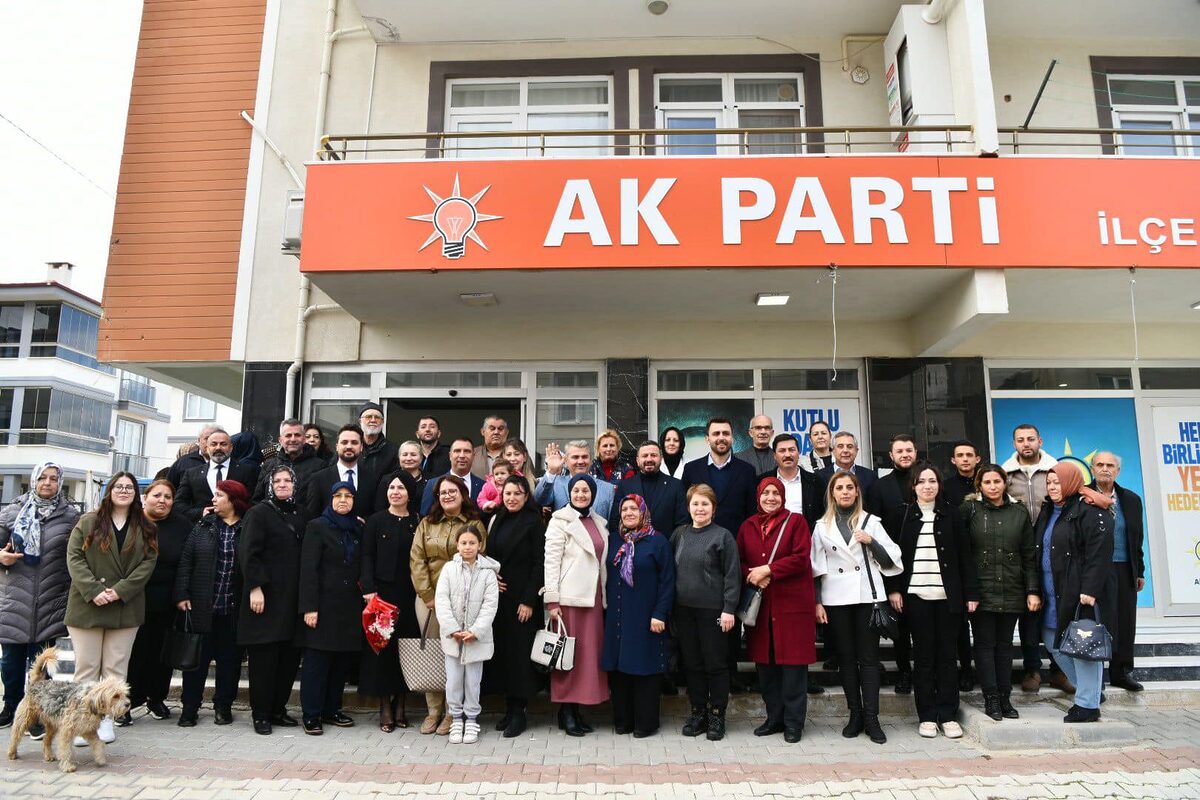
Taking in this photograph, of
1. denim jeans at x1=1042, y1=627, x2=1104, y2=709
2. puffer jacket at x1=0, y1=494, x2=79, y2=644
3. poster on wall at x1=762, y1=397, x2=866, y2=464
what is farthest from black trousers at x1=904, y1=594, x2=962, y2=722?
puffer jacket at x1=0, y1=494, x2=79, y2=644

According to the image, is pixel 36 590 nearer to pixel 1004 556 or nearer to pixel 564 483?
pixel 564 483

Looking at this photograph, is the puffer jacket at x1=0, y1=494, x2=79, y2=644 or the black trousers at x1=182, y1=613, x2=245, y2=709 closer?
the puffer jacket at x1=0, y1=494, x2=79, y2=644

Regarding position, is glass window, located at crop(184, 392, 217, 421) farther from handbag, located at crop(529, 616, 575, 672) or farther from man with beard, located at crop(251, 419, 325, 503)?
handbag, located at crop(529, 616, 575, 672)

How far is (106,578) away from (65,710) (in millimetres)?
840

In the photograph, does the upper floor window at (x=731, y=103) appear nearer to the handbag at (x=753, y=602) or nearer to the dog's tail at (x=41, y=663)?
the handbag at (x=753, y=602)

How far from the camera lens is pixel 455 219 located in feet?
22.9

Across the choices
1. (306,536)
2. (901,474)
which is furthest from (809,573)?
(306,536)

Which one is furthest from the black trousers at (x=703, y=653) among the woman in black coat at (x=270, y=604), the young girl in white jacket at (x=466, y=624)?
the woman in black coat at (x=270, y=604)

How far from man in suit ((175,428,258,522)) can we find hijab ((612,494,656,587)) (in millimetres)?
3105

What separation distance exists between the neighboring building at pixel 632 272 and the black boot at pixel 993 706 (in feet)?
11.6

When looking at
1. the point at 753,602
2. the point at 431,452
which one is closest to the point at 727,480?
the point at 753,602

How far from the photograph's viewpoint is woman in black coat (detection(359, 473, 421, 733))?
17.4 feet

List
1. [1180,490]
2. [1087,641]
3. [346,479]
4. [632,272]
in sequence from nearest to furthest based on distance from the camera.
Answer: [1087,641] < [346,479] < [632,272] < [1180,490]

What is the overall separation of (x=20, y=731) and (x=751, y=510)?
15.9 ft
